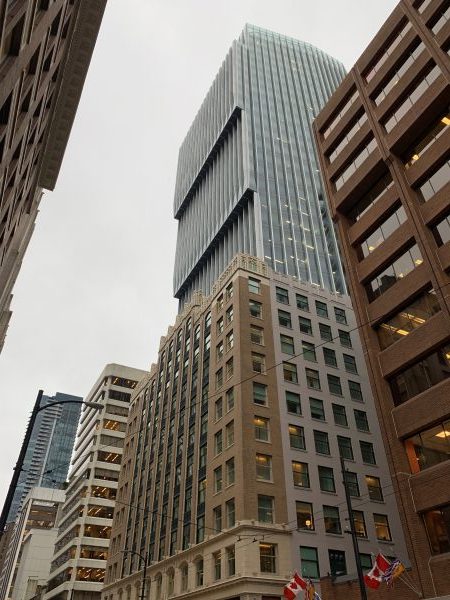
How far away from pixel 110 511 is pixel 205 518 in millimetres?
50809

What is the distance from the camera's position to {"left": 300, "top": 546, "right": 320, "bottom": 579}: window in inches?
1566

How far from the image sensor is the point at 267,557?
129ft

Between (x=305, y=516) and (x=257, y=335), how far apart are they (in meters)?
18.5

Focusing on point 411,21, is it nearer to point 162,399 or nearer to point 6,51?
point 6,51

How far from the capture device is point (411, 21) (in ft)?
121

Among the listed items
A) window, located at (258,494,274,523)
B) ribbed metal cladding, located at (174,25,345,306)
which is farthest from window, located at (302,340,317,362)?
ribbed metal cladding, located at (174,25,345,306)

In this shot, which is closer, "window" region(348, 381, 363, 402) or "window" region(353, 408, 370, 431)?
"window" region(353, 408, 370, 431)

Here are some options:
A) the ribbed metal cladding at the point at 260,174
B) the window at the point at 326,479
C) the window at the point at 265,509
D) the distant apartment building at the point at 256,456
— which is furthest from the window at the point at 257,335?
the ribbed metal cladding at the point at 260,174

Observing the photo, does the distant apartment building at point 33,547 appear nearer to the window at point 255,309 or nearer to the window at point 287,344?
the window at point 255,309

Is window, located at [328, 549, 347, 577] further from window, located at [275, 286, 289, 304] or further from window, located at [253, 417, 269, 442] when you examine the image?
window, located at [275, 286, 289, 304]

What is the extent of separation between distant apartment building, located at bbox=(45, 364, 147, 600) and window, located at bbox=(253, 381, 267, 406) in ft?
157

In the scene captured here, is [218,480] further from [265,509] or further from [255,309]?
[255,309]

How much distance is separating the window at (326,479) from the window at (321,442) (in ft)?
5.55

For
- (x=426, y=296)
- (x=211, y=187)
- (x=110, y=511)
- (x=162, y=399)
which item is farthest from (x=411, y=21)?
(x=211, y=187)
